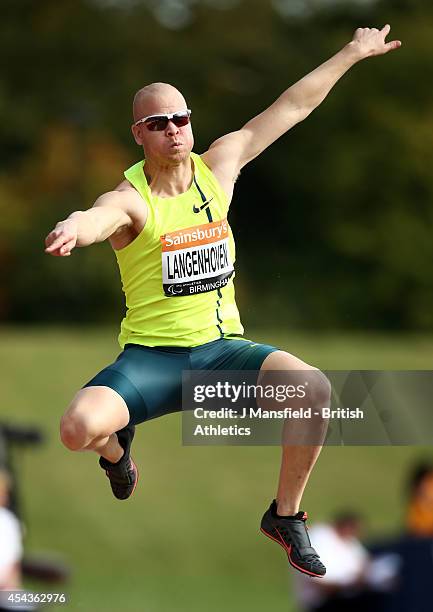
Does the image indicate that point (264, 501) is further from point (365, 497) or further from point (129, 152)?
point (129, 152)

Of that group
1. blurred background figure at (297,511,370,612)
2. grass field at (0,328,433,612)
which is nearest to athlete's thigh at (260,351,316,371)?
blurred background figure at (297,511,370,612)

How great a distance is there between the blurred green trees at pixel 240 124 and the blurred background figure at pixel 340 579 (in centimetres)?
1037

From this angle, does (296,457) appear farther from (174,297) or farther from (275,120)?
(275,120)

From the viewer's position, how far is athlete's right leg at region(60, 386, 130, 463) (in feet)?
25.8

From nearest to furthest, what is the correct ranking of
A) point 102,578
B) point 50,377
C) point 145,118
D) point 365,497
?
point 145,118, point 102,578, point 365,497, point 50,377

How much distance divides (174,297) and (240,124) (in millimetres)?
23235

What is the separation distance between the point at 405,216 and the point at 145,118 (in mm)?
28053

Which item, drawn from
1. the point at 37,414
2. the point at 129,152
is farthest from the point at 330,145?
the point at 37,414

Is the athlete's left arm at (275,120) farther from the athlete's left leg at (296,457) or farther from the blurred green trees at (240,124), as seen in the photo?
the blurred green trees at (240,124)

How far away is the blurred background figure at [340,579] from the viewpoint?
56.0ft

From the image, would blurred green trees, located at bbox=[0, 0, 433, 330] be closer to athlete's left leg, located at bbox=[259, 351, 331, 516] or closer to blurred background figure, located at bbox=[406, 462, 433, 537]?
blurred background figure, located at bbox=[406, 462, 433, 537]

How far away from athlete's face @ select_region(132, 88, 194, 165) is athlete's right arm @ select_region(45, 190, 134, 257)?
0.28m

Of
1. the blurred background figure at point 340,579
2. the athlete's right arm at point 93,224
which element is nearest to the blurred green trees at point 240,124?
the blurred background figure at point 340,579

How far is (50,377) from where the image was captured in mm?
33875
